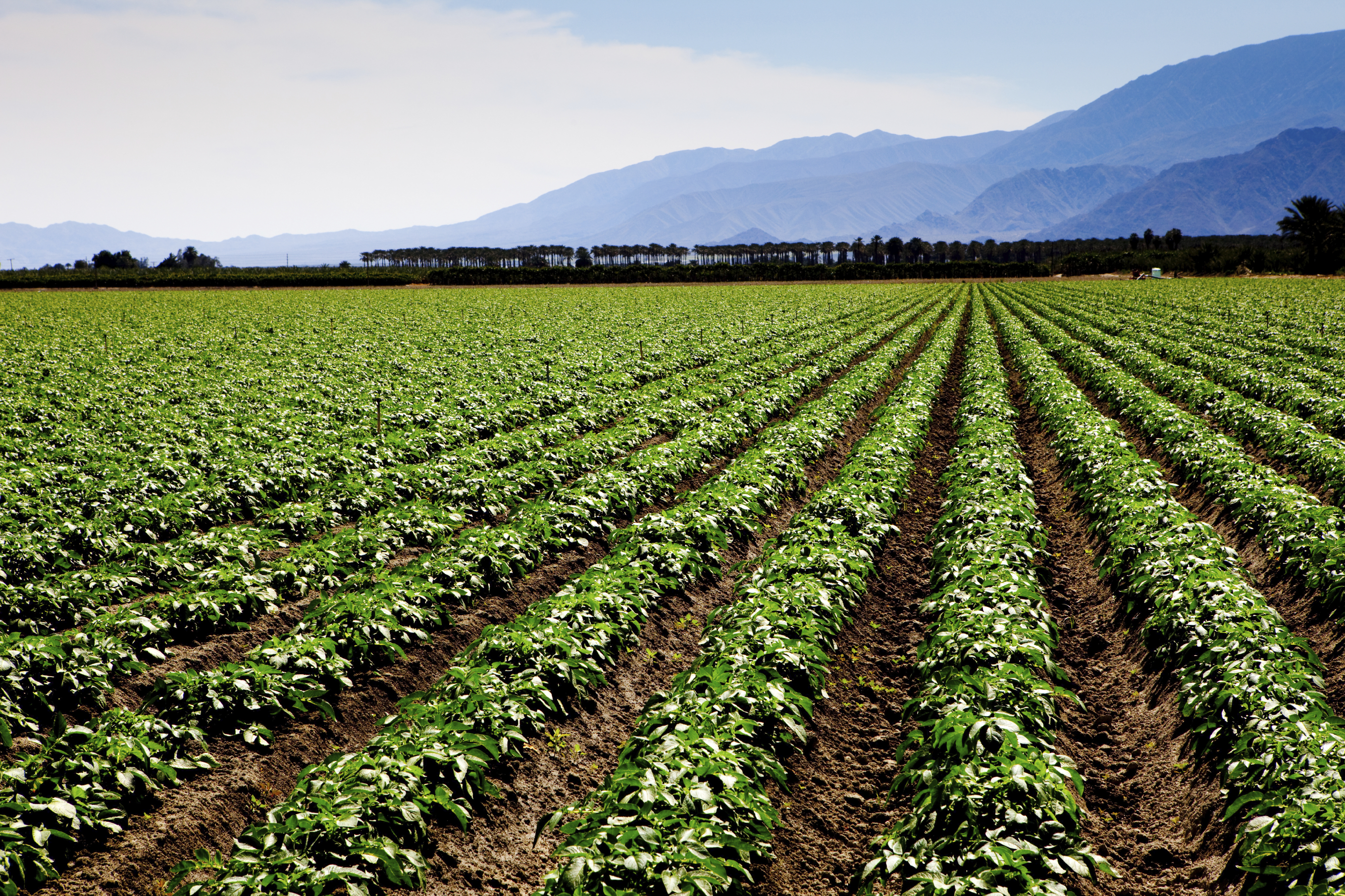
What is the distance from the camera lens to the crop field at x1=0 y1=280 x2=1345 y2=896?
5.22 metres

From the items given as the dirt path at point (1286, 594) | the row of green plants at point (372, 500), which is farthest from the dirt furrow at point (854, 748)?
the row of green plants at point (372, 500)

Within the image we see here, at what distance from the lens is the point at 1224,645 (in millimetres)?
7133

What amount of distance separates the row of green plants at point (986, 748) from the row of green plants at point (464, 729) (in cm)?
310

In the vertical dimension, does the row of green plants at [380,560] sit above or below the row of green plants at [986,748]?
above

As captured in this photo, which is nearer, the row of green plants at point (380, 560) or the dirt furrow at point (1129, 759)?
the dirt furrow at point (1129, 759)

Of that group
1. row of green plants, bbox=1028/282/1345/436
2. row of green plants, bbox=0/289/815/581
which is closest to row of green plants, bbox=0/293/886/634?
row of green plants, bbox=0/289/815/581

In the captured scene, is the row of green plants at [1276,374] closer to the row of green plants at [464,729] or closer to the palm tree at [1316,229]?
the row of green plants at [464,729]

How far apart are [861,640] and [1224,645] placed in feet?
12.0

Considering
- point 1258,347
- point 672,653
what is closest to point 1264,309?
point 1258,347

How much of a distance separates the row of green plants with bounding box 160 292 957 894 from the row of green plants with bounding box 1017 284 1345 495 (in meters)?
10.9

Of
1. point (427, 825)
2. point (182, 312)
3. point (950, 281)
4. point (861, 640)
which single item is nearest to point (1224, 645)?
point (861, 640)

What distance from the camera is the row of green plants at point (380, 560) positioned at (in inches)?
276

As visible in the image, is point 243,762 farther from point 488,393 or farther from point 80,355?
point 80,355

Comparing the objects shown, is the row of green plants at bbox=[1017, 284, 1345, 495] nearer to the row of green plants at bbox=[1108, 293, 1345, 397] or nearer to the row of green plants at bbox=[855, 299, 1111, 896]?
the row of green plants at bbox=[1108, 293, 1345, 397]
